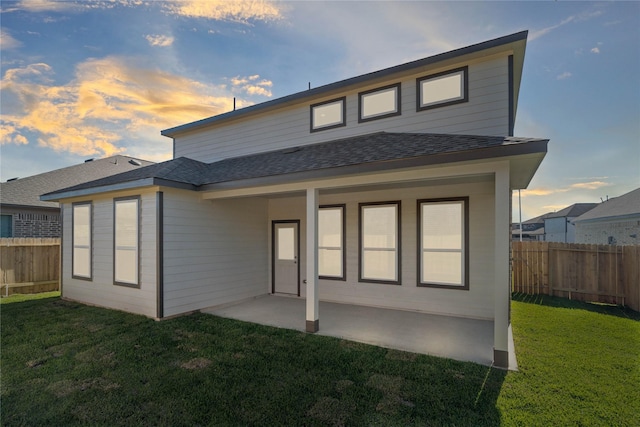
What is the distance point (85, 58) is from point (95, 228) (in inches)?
172

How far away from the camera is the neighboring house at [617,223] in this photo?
1401cm

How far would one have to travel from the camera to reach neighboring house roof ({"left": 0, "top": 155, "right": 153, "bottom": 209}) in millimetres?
11844

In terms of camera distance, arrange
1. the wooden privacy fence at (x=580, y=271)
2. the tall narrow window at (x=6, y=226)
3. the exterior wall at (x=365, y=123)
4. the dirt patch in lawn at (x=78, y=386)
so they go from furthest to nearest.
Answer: the tall narrow window at (x=6, y=226), the wooden privacy fence at (x=580, y=271), the exterior wall at (x=365, y=123), the dirt patch in lawn at (x=78, y=386)

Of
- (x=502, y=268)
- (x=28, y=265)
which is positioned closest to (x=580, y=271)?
(x=502, y=268)

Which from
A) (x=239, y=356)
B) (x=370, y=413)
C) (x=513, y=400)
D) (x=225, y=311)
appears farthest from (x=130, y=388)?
(x=513, y=400)

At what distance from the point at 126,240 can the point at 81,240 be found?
2.10 m

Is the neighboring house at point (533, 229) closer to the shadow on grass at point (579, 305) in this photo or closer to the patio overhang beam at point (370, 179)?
the shadow on grass at point (579, 305)

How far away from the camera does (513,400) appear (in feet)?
10.2

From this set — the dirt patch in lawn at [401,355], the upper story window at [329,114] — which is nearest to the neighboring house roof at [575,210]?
the upper story window at [329,114]

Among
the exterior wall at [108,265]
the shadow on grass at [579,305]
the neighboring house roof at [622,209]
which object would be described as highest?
the neighboring house roof at [622,209]

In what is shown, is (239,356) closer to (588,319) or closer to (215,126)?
(588,319)

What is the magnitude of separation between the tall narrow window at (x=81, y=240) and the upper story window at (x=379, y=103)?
7.32 metres

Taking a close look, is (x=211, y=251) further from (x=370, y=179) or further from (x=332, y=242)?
(x=370, y=179)

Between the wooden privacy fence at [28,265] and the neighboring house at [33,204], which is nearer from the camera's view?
the wooden privacy fence at [28,265]
